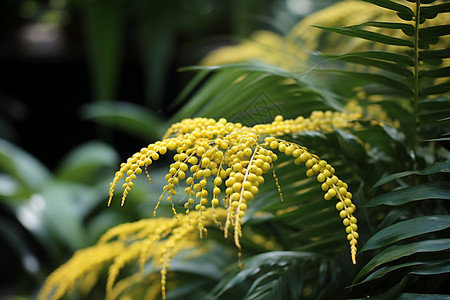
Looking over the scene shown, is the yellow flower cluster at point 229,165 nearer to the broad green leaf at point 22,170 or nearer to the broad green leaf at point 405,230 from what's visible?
the broad green leaf at point 405,230

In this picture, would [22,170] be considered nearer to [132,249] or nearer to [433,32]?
[132,249]

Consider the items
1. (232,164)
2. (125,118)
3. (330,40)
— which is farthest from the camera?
(125,118)

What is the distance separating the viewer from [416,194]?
325 millimetres

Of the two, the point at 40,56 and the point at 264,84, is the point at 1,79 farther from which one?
the point at 264,84

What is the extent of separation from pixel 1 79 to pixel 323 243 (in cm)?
171

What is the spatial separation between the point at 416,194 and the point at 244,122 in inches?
6.4

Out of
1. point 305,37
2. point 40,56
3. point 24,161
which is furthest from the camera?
point 40,56

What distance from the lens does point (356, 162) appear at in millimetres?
416

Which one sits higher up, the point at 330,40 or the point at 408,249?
the point at 330,40

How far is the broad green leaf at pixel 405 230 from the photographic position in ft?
1.01

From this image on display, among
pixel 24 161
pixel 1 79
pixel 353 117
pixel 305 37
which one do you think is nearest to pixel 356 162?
pixel 353 117

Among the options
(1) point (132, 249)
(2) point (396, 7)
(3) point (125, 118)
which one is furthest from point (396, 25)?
(3) point (125, 118)

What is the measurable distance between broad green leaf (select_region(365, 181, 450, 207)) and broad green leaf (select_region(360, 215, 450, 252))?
0.02 meters

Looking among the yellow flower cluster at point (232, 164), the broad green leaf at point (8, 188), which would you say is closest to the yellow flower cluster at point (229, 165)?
the yellow flower cluster at point (232, 164)
